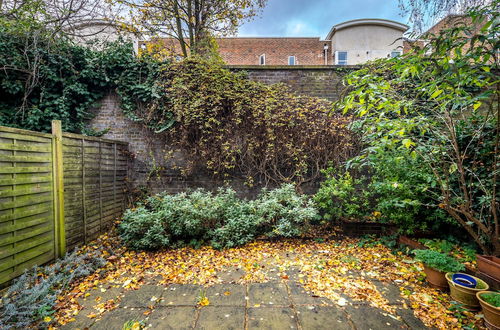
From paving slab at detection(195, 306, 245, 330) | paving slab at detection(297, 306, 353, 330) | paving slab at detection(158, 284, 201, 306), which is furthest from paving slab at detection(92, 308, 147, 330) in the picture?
paving slab at detection(297, 306, 353, 330)

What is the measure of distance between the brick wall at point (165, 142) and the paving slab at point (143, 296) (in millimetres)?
2973

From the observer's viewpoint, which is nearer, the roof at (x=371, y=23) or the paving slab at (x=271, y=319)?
the paving slab at (x=271, y=319)

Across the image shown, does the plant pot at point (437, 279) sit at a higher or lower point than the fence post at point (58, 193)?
lower

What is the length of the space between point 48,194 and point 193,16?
6.77 meters

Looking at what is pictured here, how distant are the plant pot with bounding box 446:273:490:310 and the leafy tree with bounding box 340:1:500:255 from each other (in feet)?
2.54

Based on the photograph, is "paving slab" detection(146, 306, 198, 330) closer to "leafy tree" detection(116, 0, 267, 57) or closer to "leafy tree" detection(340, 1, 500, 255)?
"leafy tree" detection(340, 1, 500, 255)

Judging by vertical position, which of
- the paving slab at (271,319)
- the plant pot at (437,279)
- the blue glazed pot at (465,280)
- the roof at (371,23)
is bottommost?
the paving slab at (271,319)

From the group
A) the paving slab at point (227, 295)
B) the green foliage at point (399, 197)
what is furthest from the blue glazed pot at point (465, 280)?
the paving slab at point (227, 295)

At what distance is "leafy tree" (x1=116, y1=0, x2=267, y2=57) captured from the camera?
715cm

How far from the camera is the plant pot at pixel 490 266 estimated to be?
2.47 m

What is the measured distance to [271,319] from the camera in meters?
2.22

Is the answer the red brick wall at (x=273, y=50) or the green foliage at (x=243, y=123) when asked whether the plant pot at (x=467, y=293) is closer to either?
the green foliage at (x=243, y=123)

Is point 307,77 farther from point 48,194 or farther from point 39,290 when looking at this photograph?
point 39,290

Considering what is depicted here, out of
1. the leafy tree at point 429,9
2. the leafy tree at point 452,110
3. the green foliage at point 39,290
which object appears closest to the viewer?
the leafy tree at point 452,110
